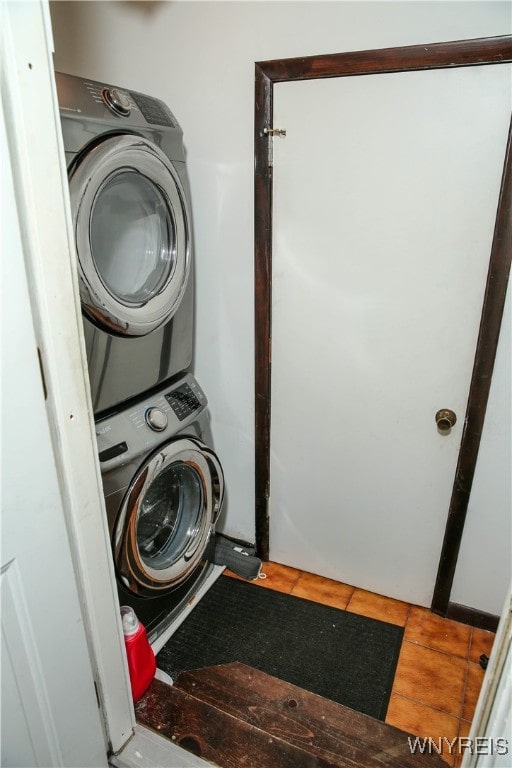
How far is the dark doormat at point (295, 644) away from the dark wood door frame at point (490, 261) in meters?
0.37

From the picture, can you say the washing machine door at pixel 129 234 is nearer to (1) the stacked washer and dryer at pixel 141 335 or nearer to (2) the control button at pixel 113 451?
(1) the stacked washer and dryer at pixel 141 335

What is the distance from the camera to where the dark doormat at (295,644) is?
1.73 m

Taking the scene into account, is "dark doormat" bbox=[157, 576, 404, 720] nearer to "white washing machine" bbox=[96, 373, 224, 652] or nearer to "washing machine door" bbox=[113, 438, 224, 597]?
"white washing machine" bbox=[96, 373, 224, 652]

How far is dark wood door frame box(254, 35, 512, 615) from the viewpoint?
1.44 metres

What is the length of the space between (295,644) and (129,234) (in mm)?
1603

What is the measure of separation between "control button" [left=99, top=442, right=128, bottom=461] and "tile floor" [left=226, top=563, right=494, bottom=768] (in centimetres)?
105

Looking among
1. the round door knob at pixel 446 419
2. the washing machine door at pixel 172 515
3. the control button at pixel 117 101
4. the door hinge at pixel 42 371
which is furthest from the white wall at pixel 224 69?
the door hinge at pixel 42 371

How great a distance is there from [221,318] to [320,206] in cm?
60

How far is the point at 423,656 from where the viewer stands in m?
1.84

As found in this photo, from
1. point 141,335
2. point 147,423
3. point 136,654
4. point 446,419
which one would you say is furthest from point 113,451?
point 446,419

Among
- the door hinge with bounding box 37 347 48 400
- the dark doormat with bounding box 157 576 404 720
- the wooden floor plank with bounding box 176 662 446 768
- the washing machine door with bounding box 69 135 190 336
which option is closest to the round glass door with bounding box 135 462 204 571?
the dark doormat with bounding box 157 576 404 720

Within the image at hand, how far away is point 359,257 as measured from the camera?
173cm

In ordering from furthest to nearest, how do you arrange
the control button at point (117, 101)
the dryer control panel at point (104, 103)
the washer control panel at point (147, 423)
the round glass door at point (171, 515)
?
the round glass door at point (171, 515) < the washer control panel at point (147, 423) < the control button at point (117, 101) < the dryer control panel at point (104, 103)

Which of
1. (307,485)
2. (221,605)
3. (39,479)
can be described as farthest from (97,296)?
(221,605)
